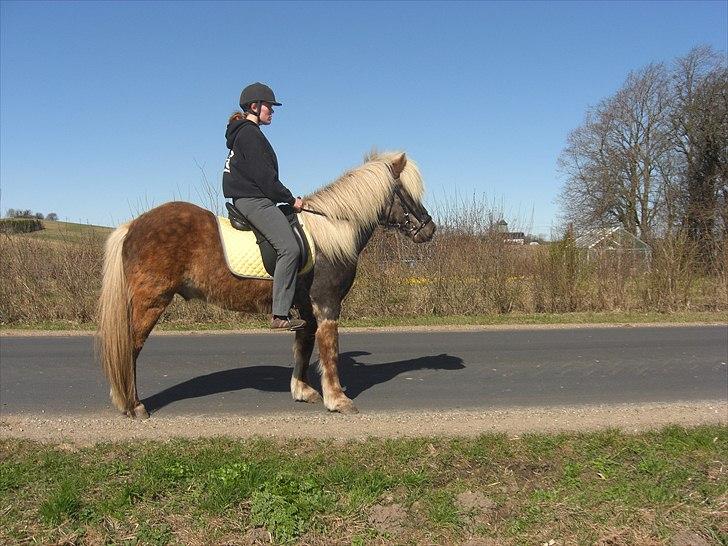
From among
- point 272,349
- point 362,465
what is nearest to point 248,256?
point 362,465

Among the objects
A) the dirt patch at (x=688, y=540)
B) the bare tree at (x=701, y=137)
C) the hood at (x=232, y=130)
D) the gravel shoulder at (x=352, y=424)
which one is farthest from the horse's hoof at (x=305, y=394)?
the bare tree at (x=701, y=137)

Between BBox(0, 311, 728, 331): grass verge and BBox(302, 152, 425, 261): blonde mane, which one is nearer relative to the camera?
BBox(302, 152, 425, 261): blonde mane

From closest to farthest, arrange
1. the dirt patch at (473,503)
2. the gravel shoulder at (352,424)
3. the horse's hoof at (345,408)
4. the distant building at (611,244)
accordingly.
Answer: the dirt patch at (473,503) < the gravel shoulder at (352,424) < the horse's hoof at (345,408) < the distant building at (611,244)

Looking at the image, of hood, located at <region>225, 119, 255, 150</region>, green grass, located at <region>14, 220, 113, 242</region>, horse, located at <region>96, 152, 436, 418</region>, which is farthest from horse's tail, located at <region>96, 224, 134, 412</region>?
green grass, located at <region>14, 220, 113, 242</region>

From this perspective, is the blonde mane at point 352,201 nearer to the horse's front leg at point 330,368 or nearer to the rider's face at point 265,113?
the horse's front leg at point 330,368

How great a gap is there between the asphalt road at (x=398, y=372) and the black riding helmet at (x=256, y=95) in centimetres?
317

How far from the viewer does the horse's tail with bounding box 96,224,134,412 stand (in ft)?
19.2

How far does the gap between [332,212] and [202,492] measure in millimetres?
3272

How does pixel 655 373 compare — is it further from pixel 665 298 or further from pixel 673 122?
pixel 673 122

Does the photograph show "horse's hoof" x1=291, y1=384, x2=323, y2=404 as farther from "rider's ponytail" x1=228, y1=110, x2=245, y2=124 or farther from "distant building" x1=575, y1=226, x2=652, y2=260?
"distant building" x1=575, y1=226, x2=652, y2=260

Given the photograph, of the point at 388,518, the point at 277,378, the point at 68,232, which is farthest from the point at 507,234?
the point at 388,518

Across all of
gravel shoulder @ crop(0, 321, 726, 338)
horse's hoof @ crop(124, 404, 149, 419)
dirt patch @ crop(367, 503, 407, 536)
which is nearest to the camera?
dirt patch @ crop(367, 503, 407, 536)

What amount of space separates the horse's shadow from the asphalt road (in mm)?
14

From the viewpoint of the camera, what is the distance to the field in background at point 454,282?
601 inches
